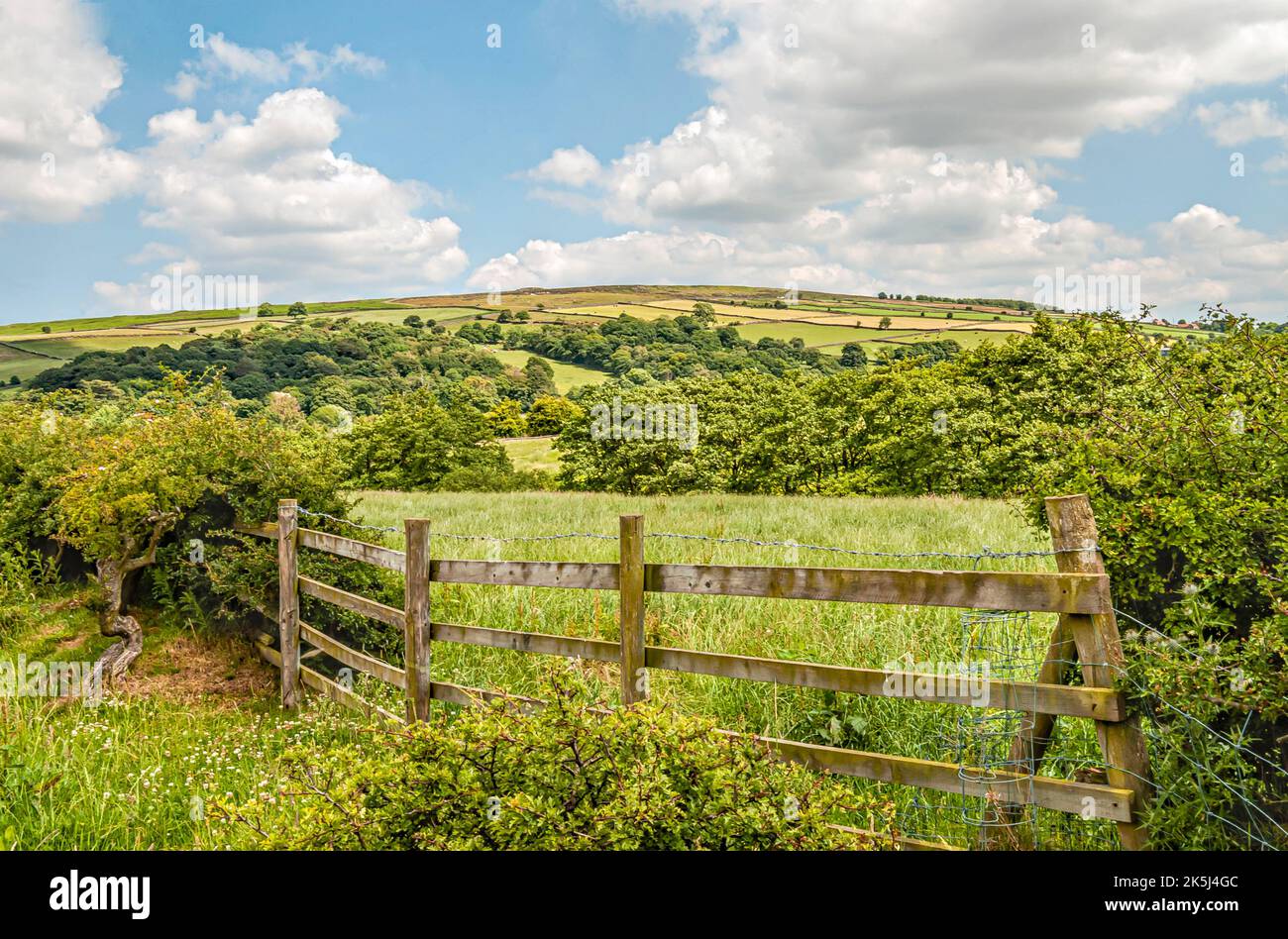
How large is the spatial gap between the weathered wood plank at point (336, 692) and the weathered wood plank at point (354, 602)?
2.20 ft

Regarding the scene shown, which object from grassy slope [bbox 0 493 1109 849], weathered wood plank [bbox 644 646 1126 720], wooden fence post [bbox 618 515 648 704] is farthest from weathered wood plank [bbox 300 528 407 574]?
weathered wood plank [bbox 644 646 1126 720]

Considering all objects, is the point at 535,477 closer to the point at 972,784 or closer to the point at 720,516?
the point at 720,516

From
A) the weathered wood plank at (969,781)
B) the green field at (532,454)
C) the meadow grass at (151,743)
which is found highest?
the weathered wood plank at (969,781)

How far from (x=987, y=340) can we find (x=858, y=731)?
39262 mm

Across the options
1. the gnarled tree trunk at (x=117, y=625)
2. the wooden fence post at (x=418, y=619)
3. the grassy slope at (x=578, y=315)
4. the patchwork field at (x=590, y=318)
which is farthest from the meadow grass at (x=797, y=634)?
the grassy slope at (x=578, y=315)

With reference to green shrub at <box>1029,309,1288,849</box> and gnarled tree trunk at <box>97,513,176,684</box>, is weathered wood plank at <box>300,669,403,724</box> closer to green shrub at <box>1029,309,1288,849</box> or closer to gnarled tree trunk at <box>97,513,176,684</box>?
gnarled tree trunk at <box>97,513,176,684</box>

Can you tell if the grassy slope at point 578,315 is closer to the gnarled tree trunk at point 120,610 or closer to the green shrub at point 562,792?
the gnarled tree trunk at point 120,610

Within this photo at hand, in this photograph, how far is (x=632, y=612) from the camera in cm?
457

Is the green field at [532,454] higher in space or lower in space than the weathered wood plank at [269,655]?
lower

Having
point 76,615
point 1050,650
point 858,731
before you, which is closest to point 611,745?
point 1050,650

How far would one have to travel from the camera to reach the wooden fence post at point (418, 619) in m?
5.94

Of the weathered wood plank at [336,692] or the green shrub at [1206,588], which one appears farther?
the weathered wood plank at [336,692]

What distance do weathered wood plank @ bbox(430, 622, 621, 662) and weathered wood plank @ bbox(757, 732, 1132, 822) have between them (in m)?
1.19

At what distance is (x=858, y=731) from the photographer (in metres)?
5.43
